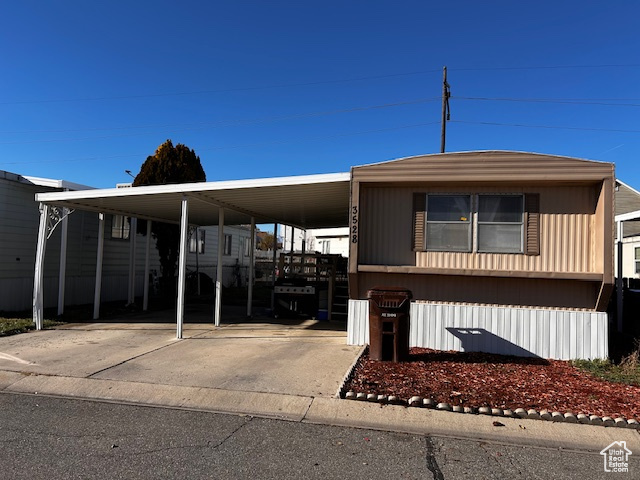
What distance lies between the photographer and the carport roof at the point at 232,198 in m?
8.17

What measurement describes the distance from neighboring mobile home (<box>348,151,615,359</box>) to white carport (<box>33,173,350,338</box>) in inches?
50.7

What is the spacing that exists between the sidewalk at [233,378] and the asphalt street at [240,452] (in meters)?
0.26

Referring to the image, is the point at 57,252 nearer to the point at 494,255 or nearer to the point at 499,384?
the point at 494,255

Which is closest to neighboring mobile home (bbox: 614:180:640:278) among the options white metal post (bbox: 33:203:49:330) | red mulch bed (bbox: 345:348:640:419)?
red mulch bed (bbox: 345:348:640:419)

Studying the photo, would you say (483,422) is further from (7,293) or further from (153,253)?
(153,253)

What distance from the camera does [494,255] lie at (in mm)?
7625

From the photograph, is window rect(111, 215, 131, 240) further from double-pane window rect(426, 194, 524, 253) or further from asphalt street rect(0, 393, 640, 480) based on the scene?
double-pane window rect(426, 194, 524, 253)

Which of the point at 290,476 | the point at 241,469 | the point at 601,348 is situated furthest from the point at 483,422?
the point at 601,348

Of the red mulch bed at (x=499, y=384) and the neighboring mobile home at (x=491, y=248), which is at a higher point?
the neighboring mobile home at (x=491, y=248)

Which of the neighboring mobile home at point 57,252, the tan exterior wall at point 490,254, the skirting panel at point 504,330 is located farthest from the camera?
the neighboring mobile home at point 57,252

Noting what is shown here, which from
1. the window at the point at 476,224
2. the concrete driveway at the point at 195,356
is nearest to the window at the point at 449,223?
the window at the point at 476,224

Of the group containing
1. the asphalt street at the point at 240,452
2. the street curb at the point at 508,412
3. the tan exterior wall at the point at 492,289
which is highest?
the tan exterior wall at the point at 492,289

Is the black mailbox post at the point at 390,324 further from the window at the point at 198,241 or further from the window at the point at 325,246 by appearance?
the window at the point at 325,246

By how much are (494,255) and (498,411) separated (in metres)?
3.48
